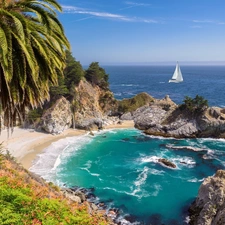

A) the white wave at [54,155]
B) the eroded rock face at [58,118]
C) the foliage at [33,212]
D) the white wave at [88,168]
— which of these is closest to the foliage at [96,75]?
the eroded rock face at [58,118]

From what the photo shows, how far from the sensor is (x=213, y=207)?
2325 cm

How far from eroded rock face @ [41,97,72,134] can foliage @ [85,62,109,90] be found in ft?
46.6

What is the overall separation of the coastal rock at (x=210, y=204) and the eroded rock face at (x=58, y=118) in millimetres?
35931

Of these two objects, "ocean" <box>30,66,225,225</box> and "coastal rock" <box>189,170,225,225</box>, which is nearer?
"coastal rock" <box>189,170,225,225</box>

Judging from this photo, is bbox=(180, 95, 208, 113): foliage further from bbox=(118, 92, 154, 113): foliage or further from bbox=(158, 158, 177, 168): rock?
bbox=(158, 158, 177, 168): rock

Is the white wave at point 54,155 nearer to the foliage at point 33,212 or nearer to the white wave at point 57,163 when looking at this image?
the white wave at point 57,163

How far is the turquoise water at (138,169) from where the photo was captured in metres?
29.2

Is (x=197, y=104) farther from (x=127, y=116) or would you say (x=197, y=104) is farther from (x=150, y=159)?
(x=150, y=159)

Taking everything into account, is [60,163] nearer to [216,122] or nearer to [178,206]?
[178,206]

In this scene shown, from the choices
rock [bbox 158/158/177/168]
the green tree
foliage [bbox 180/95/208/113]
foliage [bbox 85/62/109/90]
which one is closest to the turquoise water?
rock [bbox 158/158/177/168]

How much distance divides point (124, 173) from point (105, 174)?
3048 millimetres

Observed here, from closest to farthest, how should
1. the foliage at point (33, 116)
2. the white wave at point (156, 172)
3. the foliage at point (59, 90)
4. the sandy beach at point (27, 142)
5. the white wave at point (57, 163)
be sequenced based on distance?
1. the white wave at point (156, 172)
2. the white wave at point (57, 163)
3. the sandy beach at point (27, 142)
4. the foliage at point (33, 116)
5. the foliage at point (59, 90)

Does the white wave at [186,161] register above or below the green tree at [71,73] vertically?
below

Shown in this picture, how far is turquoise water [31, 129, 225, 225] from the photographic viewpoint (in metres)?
29.2
